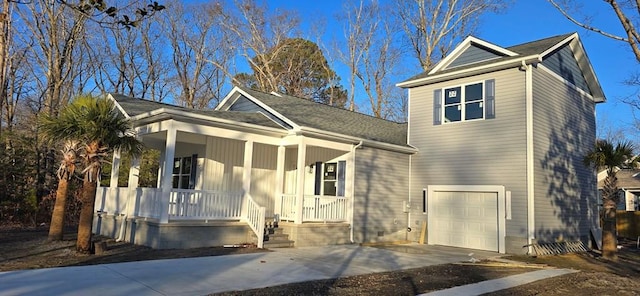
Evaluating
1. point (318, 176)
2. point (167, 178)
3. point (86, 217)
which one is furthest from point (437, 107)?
point (86, 217)

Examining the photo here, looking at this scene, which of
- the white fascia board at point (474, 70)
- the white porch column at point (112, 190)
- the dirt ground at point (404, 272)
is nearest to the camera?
the dirt ground at point (404, 272)

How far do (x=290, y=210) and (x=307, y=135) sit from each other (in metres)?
2.20

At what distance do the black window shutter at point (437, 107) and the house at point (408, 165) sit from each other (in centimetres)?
3

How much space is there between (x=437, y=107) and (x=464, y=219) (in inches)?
152

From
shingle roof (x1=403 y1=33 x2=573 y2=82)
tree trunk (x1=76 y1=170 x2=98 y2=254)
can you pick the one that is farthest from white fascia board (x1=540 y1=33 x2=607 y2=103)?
tree trunk (x1=76 y1=170 x2=98 y2=254)

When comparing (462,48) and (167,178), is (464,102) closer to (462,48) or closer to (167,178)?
(462,48)

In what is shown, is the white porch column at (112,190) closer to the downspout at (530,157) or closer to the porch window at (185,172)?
the porch window at (185,172)

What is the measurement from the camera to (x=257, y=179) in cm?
1427

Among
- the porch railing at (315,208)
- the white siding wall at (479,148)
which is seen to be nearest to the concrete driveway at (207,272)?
the porch railing at (315,208)

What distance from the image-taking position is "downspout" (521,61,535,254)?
1239cm

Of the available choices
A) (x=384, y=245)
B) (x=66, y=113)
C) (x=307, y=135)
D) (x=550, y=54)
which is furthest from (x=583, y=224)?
(x=66, y=113)

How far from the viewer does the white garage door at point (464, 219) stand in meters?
13.3

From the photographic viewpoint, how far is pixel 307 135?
495 inches

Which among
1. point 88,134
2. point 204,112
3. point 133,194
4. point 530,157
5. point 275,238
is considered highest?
point 204,112
